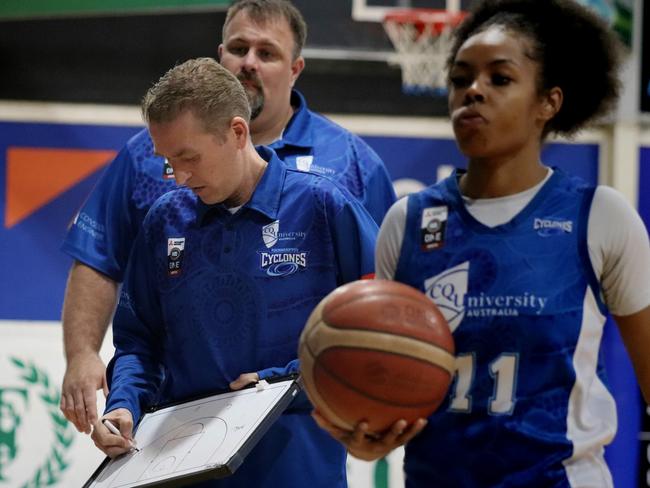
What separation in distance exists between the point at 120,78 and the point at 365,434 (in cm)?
469

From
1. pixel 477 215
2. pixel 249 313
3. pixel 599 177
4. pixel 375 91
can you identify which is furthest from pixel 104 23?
pixel 477 215

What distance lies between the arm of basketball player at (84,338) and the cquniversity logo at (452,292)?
1459 mm

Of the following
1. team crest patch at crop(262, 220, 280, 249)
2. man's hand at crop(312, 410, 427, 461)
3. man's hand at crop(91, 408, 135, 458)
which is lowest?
man's hand at crop(91, 408, 135, 458)

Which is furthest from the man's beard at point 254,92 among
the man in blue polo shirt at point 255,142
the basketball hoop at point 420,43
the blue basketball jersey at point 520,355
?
the basketball hoop at point 420,43

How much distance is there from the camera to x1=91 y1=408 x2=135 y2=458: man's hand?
2865 mm

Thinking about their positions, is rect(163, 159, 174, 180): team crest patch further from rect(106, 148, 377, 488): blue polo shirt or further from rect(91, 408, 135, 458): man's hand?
rect(91, 408, 135, 458): man's hand

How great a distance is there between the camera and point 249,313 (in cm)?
292

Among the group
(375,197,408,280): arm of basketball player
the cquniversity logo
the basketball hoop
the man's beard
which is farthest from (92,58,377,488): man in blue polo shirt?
the basketball hoop

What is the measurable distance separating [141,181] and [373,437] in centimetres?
165

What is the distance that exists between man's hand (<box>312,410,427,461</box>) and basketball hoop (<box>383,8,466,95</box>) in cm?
453

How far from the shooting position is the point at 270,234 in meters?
2.99

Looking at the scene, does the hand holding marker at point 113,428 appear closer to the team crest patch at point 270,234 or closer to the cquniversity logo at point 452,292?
the team crest patch at point 270,234

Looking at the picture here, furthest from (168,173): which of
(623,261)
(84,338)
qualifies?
(623,261)

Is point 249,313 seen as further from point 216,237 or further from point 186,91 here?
point 186,91
